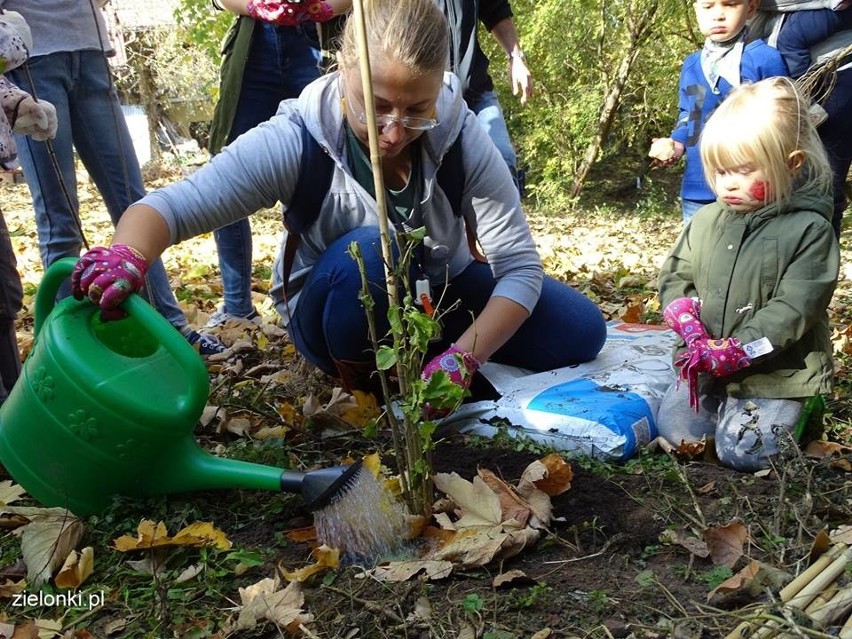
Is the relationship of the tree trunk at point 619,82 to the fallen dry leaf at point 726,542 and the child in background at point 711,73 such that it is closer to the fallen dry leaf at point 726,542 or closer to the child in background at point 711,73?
the child in background at point 711,73

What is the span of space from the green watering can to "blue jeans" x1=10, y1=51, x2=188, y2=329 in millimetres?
1093

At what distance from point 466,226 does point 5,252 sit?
1250mm

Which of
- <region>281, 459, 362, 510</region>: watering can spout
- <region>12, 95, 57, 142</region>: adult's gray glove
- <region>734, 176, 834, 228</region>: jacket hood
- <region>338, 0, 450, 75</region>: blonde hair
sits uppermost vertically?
<region>338, 0, 450, 75</region>: blonde hair

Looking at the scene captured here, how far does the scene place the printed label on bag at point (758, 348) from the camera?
204cm

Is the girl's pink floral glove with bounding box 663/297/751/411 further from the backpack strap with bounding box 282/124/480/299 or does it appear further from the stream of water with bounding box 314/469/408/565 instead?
the stream of water with bounding box 314/469/408/565

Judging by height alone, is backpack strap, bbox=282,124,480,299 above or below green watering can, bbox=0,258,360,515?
above

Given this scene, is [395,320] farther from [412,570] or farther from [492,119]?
[492,119]

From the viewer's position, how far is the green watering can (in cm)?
157

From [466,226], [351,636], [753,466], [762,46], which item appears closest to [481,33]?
[762,46]

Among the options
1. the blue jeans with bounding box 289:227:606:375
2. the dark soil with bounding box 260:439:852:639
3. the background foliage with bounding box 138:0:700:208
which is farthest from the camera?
the background foliage with bounding box 138:0:700:208

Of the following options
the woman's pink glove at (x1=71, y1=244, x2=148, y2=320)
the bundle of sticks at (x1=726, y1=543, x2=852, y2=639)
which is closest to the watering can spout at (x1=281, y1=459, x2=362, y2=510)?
the woman's pink glove at (x1=71, y1=244, x2=148, y2=320)

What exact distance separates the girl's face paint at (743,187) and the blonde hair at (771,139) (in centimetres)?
1

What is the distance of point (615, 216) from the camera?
7.95 meters

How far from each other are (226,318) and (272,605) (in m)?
2.06
